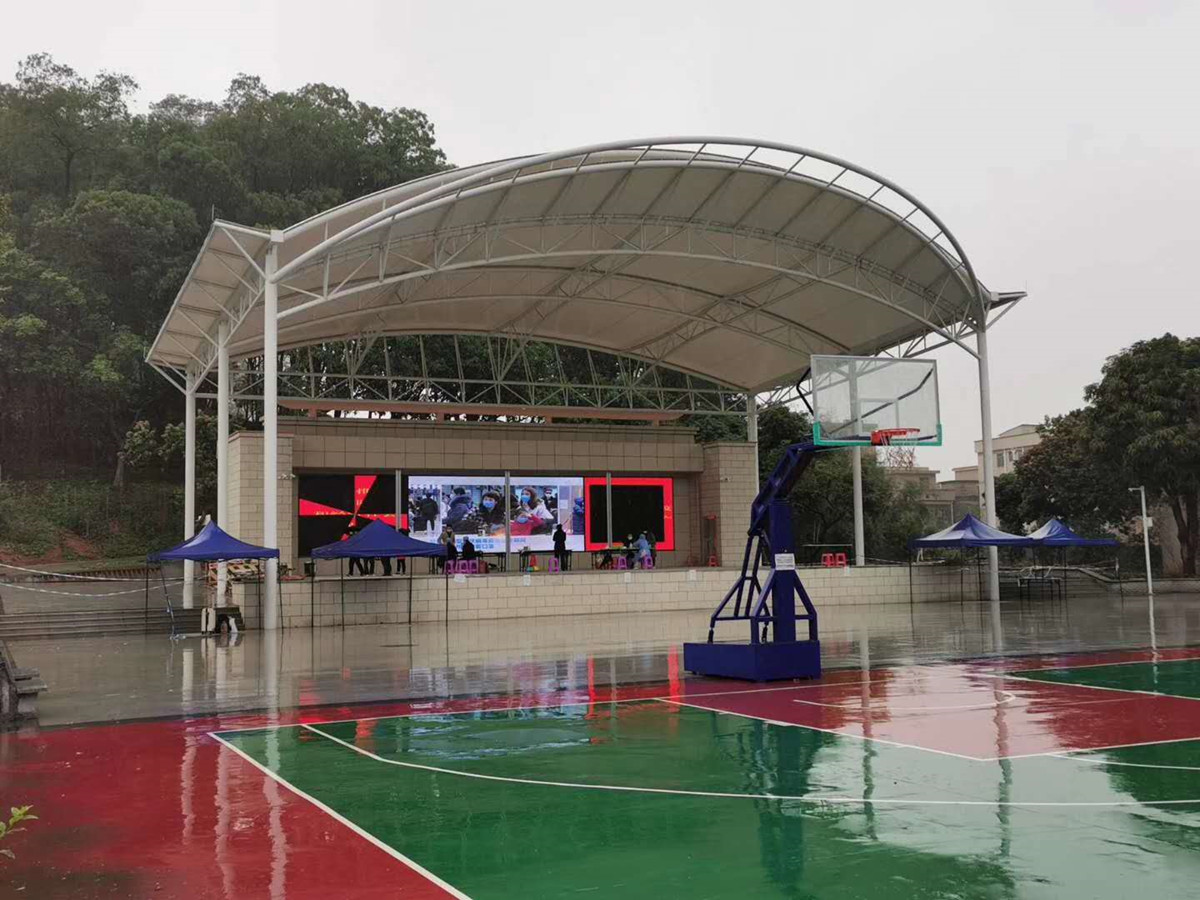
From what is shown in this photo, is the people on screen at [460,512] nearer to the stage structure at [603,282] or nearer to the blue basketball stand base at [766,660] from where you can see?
the stage structure at [603,282]

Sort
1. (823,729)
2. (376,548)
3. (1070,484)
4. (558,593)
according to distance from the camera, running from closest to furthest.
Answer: (823,729) < (376,548) < (558,593) < (1070,484)

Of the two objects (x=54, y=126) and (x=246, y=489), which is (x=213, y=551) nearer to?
(x=246, y=489)

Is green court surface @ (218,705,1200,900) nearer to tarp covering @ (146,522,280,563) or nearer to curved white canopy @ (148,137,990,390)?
tarp covering @ (146,522,280,563)

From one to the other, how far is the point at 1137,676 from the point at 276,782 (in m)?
11.1

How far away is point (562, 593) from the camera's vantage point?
28016mm

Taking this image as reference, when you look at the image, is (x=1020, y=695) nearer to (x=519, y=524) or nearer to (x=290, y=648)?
(x=290, y=648)

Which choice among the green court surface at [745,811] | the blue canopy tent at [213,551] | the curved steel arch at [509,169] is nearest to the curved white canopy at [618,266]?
the curved steel arch at [509,169]

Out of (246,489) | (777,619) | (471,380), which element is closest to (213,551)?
(246,489)

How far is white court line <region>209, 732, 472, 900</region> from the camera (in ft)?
18.0

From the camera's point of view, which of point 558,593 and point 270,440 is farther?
point 558,593

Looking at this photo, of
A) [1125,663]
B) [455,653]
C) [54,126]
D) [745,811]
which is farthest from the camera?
[54,126]

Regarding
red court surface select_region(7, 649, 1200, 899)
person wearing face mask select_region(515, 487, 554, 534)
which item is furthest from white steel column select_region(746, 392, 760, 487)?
red court surface select_region(7, 649, 1200, 899)

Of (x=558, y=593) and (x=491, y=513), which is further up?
(x=491, y=513)

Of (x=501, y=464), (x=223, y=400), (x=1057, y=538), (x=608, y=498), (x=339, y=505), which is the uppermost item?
(x=223, y=400)
